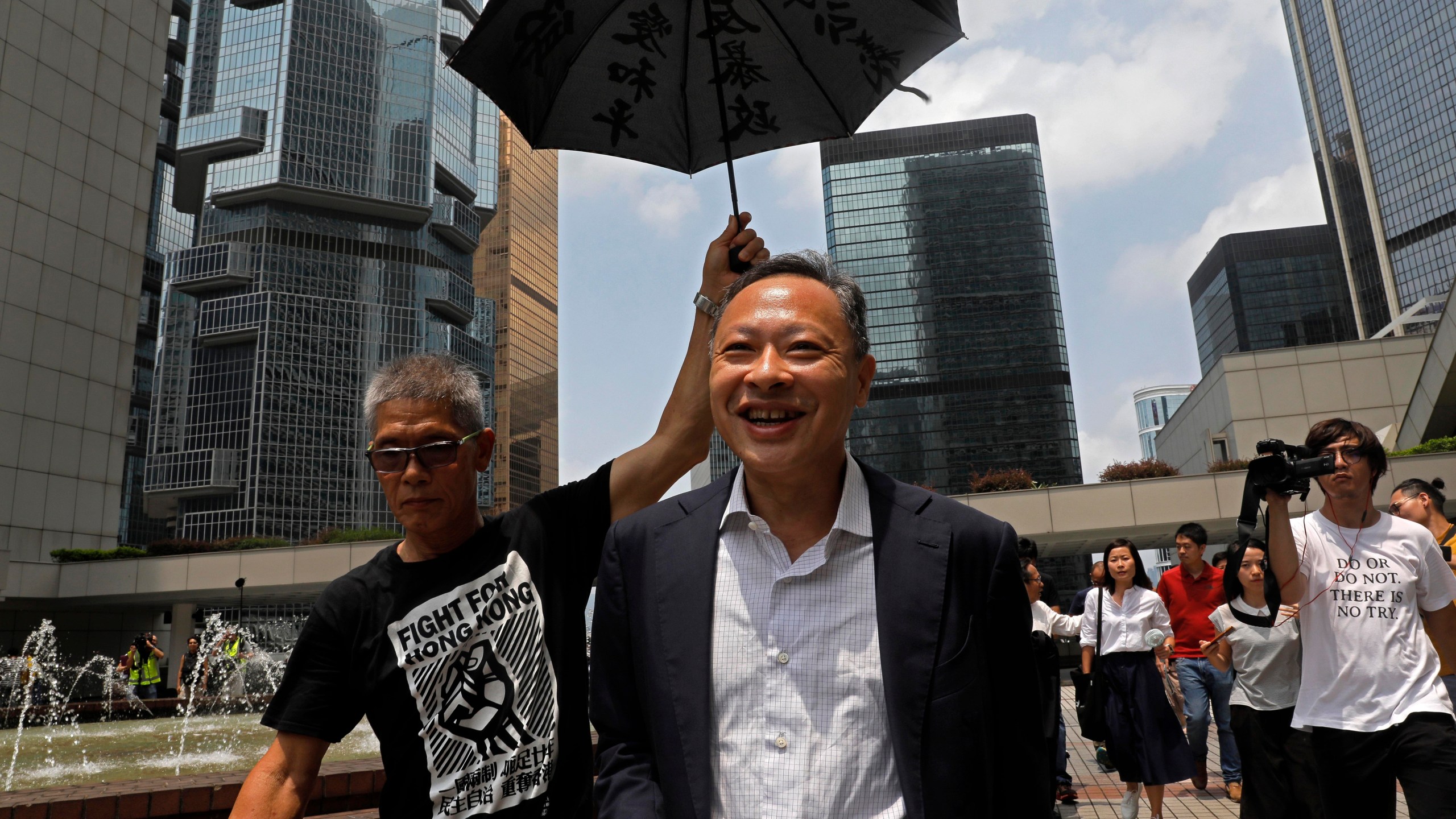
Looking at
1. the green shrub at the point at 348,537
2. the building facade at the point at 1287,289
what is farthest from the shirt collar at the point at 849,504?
the building facade at the point at 1287,289

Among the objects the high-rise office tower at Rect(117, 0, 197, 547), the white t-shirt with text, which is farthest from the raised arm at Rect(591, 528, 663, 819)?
the high-rise office tower at Rect(117, 0, 197, 547)

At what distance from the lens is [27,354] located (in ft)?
103

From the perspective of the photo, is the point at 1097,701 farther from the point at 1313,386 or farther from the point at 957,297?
the point at 957,297

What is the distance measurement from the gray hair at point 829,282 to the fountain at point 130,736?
1.54 meters

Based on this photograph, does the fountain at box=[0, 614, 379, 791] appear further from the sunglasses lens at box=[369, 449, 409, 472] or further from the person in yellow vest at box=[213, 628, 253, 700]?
the sunglasses lens at box=[369, 449, 409, 472]

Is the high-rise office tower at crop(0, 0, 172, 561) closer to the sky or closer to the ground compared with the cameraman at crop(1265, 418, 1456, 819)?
closer to the sky

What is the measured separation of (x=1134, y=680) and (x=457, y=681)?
5791 millimetres

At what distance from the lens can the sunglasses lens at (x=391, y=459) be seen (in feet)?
7.65

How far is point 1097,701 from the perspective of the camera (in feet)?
22.1

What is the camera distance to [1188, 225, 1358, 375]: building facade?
11900 centimetres

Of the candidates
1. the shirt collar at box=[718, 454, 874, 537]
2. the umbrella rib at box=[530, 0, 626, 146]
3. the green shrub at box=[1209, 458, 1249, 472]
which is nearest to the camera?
the shirt collar at box=[718, 454, 874, 537]

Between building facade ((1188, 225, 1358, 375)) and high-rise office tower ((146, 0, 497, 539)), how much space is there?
93.0 m

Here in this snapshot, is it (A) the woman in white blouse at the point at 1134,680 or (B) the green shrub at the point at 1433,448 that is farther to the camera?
(B) the green shrub at the point at 1433,448

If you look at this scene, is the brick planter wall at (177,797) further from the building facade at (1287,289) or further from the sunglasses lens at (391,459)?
the building facade at (1287,289)
